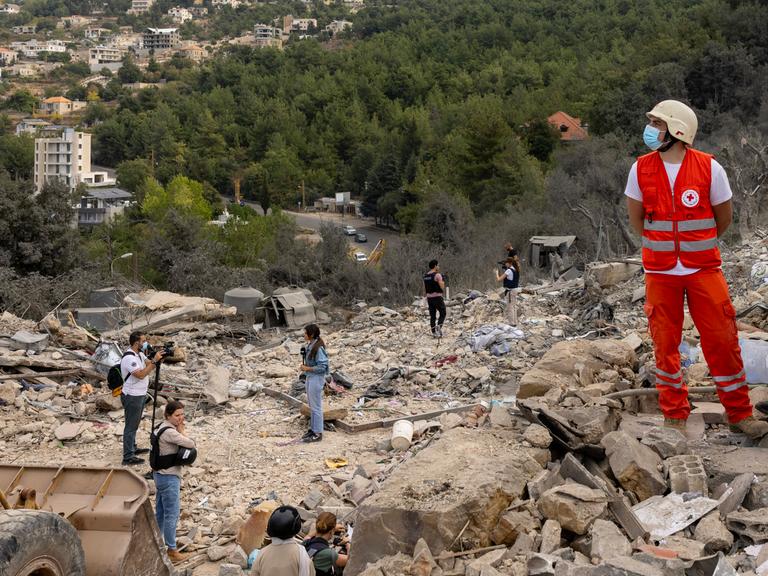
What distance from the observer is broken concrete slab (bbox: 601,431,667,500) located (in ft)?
16.3

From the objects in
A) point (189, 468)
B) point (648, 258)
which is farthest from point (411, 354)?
point (648, 258)

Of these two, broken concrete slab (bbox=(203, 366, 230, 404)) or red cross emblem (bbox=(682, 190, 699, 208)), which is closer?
red cross emblem (bbox=(682, 190, 699, 208))

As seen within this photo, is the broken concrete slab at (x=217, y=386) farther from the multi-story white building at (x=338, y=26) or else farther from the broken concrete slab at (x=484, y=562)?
the multi-story white building at (x=338, y=26)

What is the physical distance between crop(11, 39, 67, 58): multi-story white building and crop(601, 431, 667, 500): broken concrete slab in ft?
635

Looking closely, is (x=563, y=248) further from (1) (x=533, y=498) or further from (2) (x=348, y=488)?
(1) (x=533, y=498)

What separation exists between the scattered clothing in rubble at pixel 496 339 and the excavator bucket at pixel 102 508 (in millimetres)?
6487

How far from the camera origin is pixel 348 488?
22.9 ft

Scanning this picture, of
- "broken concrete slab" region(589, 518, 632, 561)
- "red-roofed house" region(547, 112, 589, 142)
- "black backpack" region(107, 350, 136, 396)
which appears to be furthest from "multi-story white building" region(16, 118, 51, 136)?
"broken concrete slab" region(589, 518, 632, 561)

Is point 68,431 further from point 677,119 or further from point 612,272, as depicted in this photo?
point 612,272

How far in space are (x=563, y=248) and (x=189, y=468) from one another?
16.6m

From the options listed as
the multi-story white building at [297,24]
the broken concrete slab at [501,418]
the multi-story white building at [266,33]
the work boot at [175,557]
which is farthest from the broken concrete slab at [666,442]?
the multi-story white building at [297,24]

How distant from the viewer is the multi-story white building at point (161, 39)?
185 metres

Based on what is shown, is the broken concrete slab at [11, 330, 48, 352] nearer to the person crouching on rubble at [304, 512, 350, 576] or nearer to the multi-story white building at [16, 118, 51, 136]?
the person crouching on rubble at [304, 512, 350, 576]

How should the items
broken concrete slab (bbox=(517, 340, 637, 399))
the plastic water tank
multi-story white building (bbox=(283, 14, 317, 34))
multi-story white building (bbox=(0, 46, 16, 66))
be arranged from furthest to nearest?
multi-story white building (bbox=(0, 46, 16, 66)) < multi-story white building (bbox=(283, 14, 317, 34)) < the plastic water tank < broken concrete slab (bbox=(517, 340, 637, 399))
